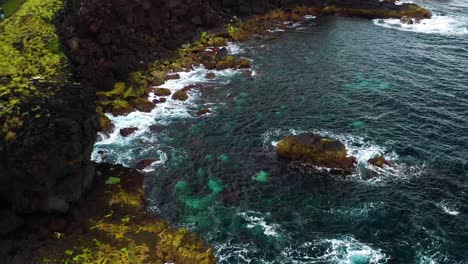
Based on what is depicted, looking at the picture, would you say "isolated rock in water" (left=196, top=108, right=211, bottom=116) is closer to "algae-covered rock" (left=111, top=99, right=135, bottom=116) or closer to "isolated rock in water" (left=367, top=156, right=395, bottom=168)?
"algae-covered rock" (left=111, top=99, right=135, bottom=116)

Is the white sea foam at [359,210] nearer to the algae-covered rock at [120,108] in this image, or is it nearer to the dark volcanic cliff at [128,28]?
the algae-covered rock at [120,108]

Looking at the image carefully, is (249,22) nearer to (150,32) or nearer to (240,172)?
(150,32)

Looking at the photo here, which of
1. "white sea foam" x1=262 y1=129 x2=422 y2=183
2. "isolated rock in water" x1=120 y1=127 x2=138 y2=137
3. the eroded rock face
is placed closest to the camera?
the eroded rock face

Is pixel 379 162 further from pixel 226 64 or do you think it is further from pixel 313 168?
pixel 226 64

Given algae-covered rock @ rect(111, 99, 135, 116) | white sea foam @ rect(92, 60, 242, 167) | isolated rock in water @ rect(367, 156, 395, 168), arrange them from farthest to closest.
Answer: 1. algae-covered rock @ rect(111, 99, 135, 116)
2. white sea foam @ rect(92, 60, 242, 167)
3. isolated rock in water @ rect(367, 156, 395, 168)

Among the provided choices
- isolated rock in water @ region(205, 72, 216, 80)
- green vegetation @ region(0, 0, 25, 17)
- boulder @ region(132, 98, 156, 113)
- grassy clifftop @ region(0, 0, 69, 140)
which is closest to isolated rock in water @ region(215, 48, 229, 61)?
isolated rock in water @ region(205, 72, 216, 80)

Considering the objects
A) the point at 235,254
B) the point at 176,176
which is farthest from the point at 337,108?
the point at 235,254
